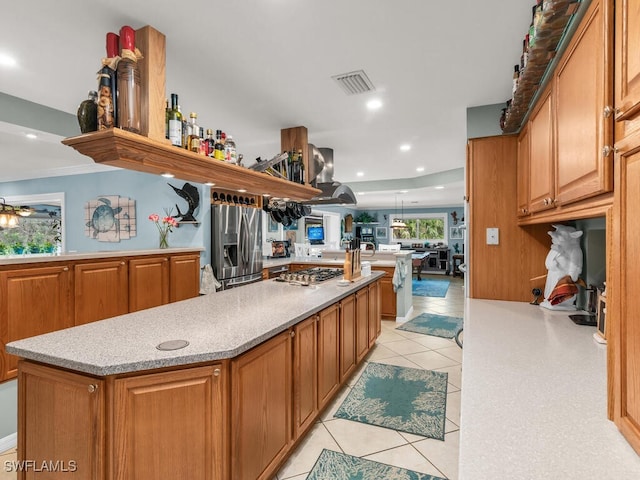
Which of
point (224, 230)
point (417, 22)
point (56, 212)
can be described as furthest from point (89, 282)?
point (56, 212)

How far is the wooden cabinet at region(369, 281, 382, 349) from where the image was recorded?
3.51 m

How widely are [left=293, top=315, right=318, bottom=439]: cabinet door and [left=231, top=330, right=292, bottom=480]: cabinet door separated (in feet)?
0.21

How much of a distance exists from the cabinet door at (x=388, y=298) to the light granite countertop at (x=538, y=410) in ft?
11.0

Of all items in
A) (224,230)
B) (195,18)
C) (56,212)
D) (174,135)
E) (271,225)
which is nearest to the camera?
(195,18)

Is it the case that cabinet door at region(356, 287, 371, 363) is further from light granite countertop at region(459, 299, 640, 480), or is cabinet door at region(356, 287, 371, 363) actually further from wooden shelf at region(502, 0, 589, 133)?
wooden shelf at region(502, 0, 589, 133)

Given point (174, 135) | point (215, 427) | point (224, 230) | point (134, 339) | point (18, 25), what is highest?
point (18, 25)

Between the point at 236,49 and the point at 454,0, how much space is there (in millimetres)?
1275

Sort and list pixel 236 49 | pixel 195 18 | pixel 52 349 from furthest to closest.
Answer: pixel 236 49 → pixel 195 18 → pixel 52 349

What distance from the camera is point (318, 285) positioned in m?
2.89

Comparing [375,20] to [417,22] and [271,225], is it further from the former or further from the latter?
[271,225]

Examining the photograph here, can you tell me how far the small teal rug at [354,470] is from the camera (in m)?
1.78

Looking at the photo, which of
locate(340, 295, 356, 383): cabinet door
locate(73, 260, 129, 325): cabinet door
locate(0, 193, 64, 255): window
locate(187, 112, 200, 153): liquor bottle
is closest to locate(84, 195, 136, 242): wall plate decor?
locate(0, 193, 64, 255): window

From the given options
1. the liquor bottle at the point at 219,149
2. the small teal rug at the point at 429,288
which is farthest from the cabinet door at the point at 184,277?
the small teal rug at the point at 429,288

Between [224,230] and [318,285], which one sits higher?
[224,230]
